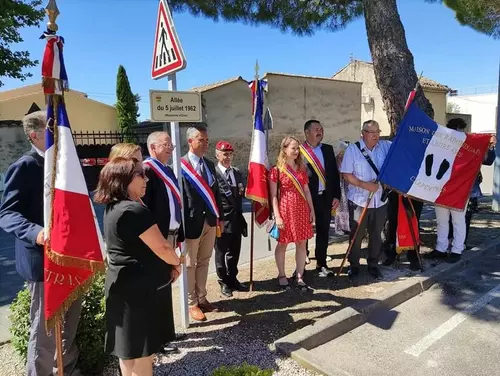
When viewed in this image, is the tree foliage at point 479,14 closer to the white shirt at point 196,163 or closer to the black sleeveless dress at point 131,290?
the white shirt at point 196,163

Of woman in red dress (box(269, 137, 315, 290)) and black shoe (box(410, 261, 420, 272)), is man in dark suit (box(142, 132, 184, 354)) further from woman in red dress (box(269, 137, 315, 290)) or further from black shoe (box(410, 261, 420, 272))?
black shoe (box(410, 261, 420, 272))

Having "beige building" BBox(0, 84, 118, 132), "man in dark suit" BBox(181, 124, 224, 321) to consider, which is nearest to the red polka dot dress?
"man in dark suit" BBox(181, 124, 224, 321)

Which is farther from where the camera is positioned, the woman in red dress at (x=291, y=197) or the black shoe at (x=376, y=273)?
the black shoe at (x=376, y=273)

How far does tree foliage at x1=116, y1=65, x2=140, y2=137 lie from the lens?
2380 cm

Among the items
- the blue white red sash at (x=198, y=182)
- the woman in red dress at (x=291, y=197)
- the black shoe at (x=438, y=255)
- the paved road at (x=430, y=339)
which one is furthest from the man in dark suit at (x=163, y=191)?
the black shoe at (x=438, y=255)

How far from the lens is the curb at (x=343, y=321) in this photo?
3137 millimetres

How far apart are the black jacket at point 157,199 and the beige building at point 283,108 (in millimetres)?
11132

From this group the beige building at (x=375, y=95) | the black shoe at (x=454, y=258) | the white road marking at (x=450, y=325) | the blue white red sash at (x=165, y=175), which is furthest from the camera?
the beige building at (x=375, y=95)

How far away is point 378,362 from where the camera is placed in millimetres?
3240

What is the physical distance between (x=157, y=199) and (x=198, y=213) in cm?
67

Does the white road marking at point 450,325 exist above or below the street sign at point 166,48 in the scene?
below

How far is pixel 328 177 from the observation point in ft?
16.4

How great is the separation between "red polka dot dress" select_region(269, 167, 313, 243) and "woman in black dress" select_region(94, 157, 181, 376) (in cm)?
226

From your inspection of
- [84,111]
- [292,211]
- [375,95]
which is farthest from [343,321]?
[84,111]
